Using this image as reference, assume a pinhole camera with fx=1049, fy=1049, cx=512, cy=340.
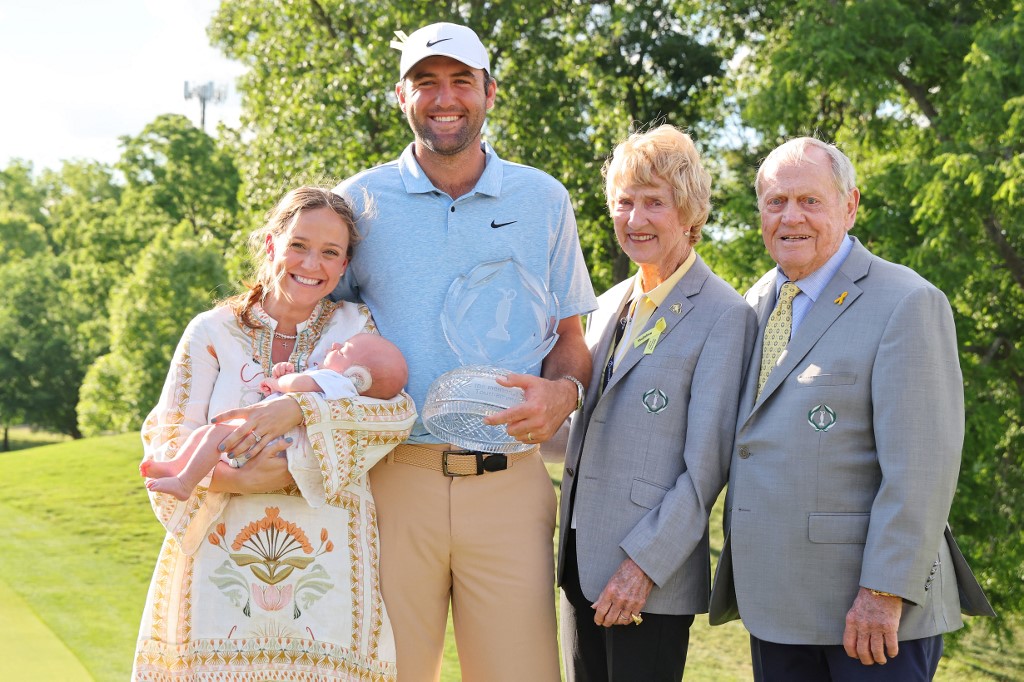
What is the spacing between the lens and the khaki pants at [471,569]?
2.88 m

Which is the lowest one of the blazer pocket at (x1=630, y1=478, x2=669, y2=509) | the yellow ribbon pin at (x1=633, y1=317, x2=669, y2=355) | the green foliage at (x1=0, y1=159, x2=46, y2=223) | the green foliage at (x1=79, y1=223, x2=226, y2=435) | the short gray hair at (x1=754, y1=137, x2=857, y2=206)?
the blazer pocket at (x1=630, y1=478, x2=669, y2=509)

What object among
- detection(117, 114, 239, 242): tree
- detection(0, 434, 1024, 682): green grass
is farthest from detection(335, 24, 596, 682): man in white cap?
detection(117, 114, 239, 242): tree

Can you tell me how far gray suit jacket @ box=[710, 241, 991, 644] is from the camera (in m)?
2.49

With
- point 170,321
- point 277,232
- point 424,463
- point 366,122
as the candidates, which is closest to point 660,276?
point 424,463

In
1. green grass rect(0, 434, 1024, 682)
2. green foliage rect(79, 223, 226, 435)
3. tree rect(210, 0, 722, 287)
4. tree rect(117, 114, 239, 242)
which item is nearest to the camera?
green grass rect(0, 434, 1024, 682)

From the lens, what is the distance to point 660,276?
Result: 300 centimetres

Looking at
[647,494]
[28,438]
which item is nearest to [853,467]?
[647,494]

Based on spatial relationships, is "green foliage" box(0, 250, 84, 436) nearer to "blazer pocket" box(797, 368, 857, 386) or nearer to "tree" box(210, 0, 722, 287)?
"tree" box(210, 0, 722, 287)

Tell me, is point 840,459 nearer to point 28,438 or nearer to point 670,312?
point 670,312

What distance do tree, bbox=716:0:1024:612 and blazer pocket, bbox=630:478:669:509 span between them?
5.49 metres

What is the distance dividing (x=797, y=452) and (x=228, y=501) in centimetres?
143

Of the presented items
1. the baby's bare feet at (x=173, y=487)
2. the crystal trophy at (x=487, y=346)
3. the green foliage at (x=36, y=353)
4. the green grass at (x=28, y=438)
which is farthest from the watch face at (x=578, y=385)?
the green grass at (x=28, y=438)

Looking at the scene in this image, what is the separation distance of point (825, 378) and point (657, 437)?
0.47m

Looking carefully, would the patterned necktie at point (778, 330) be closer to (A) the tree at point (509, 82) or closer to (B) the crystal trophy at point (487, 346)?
(B) the crystal trophy at point (487, 346)
